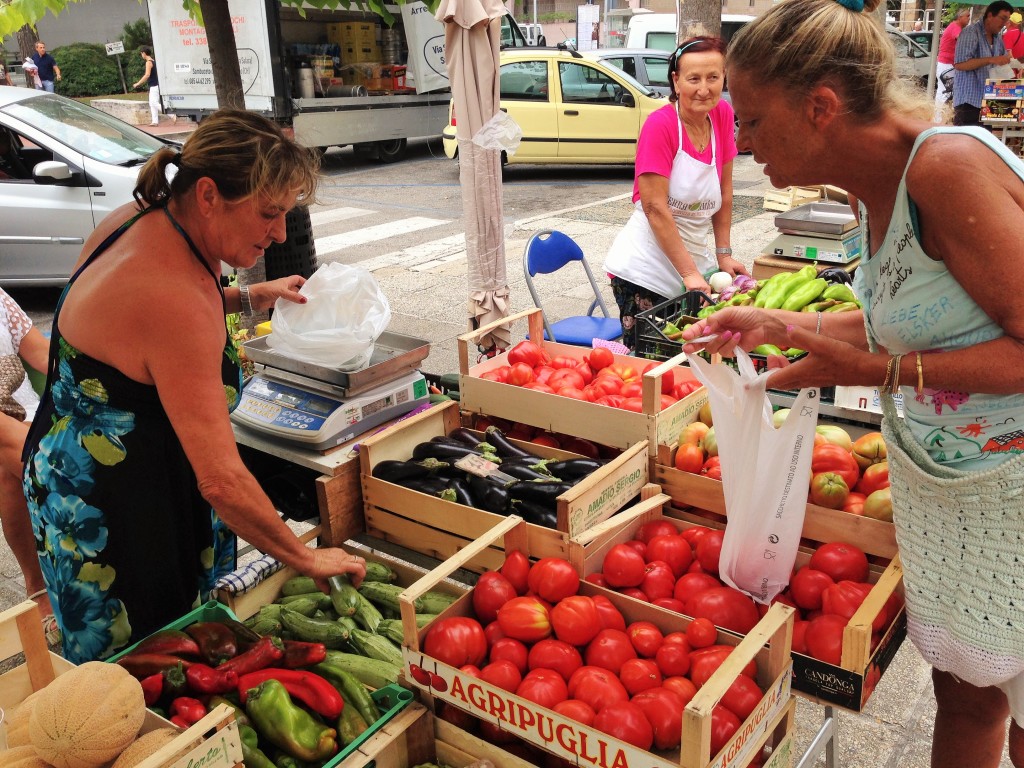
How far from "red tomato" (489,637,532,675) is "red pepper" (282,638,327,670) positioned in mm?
495

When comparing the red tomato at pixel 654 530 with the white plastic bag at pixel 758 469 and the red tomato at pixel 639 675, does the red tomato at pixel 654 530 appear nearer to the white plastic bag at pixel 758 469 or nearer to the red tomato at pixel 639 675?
the white plastic bag at pixel 758 469

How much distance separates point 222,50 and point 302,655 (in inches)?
153

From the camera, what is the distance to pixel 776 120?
176cm

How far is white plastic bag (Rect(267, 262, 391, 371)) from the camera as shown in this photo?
295 centimetres

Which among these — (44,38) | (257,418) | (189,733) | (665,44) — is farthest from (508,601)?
(44,38)

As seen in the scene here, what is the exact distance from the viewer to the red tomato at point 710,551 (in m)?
2.43

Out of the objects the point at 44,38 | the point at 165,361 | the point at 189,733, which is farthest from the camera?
the point at 44,38

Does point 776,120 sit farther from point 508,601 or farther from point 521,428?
point 521,428

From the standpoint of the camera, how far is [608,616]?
221 cm

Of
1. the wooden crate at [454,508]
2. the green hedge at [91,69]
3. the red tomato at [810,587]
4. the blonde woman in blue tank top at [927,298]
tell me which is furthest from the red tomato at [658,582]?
the green hedge at [91,69]

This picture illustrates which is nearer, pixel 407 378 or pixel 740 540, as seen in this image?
pixel 740 540

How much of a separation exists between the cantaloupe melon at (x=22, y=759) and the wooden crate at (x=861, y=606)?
54.2 inches

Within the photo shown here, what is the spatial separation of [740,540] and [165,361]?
4.88ft

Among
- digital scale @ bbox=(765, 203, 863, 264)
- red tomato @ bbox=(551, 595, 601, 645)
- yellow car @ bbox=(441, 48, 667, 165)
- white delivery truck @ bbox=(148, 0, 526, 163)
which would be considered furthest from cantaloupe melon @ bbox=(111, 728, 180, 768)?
yellow car @ bbox=(441, 48, 667, 165)
